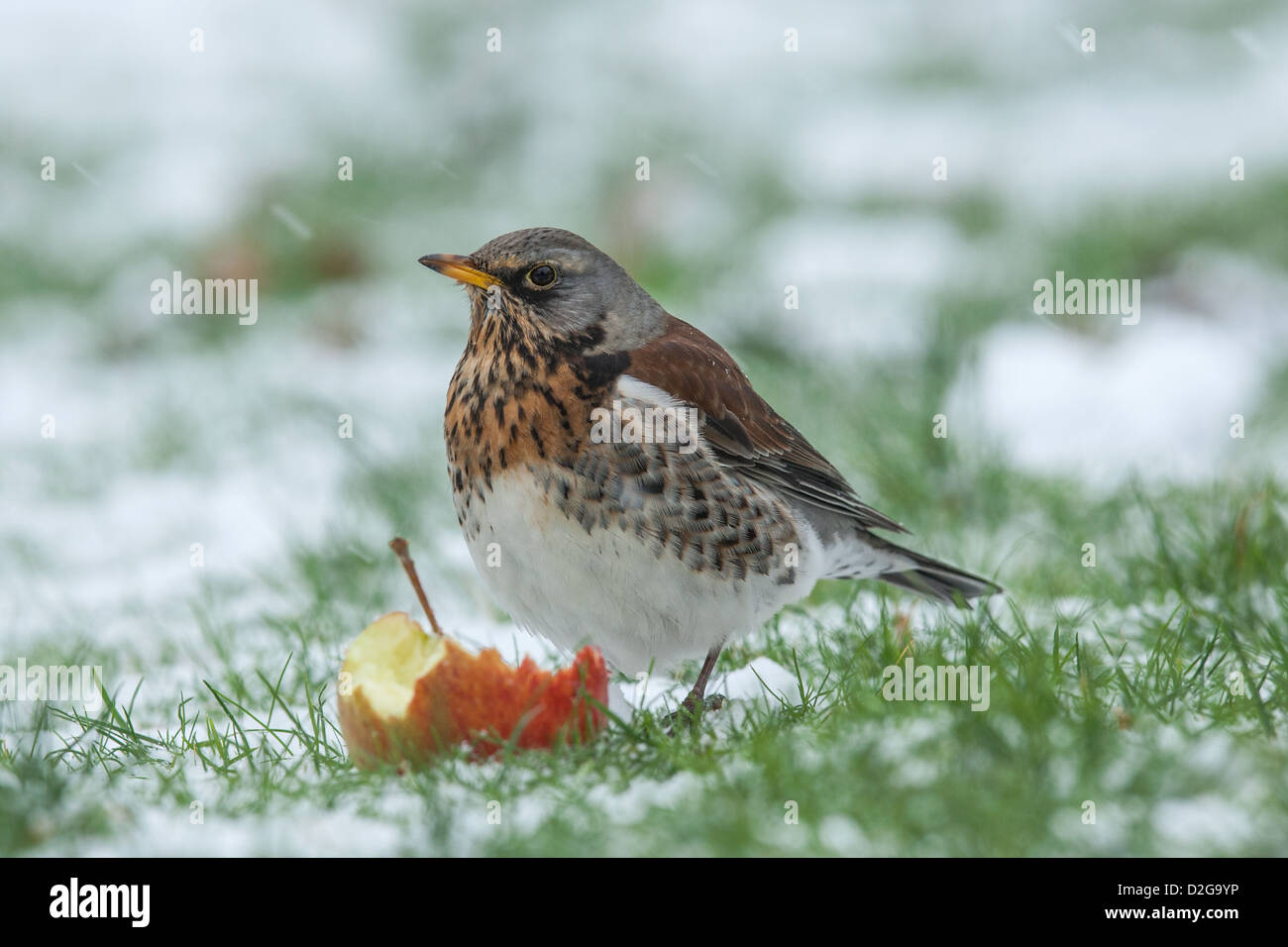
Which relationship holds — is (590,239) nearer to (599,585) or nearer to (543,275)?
(543,275)

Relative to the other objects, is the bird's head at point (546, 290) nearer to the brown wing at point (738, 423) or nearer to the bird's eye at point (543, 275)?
the bird's eye at point (543, 275)

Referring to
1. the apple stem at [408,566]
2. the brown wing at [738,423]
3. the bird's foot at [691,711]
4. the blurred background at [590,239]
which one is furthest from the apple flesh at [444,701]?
the brown wing at [738,423]

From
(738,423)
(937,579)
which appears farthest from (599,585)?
(937,579)

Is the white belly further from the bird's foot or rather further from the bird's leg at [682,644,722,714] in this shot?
the bird's foot

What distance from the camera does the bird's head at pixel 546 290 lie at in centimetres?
407

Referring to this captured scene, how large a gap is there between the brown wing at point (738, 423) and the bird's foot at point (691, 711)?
2.33ft

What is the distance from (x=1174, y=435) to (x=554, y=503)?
4436 mm

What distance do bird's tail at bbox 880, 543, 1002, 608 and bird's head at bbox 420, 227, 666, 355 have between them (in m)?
1.24

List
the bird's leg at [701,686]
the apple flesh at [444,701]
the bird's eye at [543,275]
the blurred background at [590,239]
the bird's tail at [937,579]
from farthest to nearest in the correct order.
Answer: the blurred background at [590,239] → the bird's tail at [937,579] → the bird's eye at [543,275] → the bird's leg at [701,686] → the apple flesh at [444,701]

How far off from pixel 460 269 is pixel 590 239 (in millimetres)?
6769

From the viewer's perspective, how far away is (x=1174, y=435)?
23.1 ft

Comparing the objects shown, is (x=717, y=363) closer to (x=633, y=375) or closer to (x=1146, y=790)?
(x=633, y=375)

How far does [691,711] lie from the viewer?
12.0 ft
